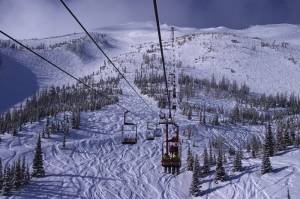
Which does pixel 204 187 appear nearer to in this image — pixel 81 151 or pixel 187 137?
pixel 81 151

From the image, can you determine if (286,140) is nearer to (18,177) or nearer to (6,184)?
(18,177)

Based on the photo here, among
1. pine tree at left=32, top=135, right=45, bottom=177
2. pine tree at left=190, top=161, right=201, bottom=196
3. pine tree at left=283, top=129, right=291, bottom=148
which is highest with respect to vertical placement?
pine tree at left=283, top=129, right=291, bottom=148

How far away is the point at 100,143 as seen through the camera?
155500mm

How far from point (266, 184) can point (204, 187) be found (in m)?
14.8

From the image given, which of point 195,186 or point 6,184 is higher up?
point 6,184

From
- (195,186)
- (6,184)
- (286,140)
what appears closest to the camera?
(6,184)

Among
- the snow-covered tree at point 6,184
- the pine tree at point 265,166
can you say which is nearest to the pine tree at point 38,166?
the snow-covered tree at point 6,184

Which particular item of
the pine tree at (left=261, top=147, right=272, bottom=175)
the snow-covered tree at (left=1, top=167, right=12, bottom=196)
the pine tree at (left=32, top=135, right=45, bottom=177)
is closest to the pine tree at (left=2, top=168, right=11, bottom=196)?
the snow-covered tree at (left=1, top=167, right=12, bottom=196)

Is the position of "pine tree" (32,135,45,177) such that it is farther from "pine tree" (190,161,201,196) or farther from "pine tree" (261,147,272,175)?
"pine tree" (261,147,272,175)

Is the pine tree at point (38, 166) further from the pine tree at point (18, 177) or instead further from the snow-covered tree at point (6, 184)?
the snow-covered tree at point (6, 184)

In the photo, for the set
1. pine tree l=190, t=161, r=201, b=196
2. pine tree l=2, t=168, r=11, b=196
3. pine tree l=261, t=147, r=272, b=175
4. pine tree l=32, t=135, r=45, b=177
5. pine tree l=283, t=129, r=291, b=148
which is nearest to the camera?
pine tree l=2, t=168, r=11, b=196

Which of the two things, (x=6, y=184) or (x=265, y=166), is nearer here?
(x=6, y=184)

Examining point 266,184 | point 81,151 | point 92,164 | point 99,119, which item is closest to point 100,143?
point 81,151

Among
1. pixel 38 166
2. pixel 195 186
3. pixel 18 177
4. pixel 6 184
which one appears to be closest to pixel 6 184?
pixel 6 184
